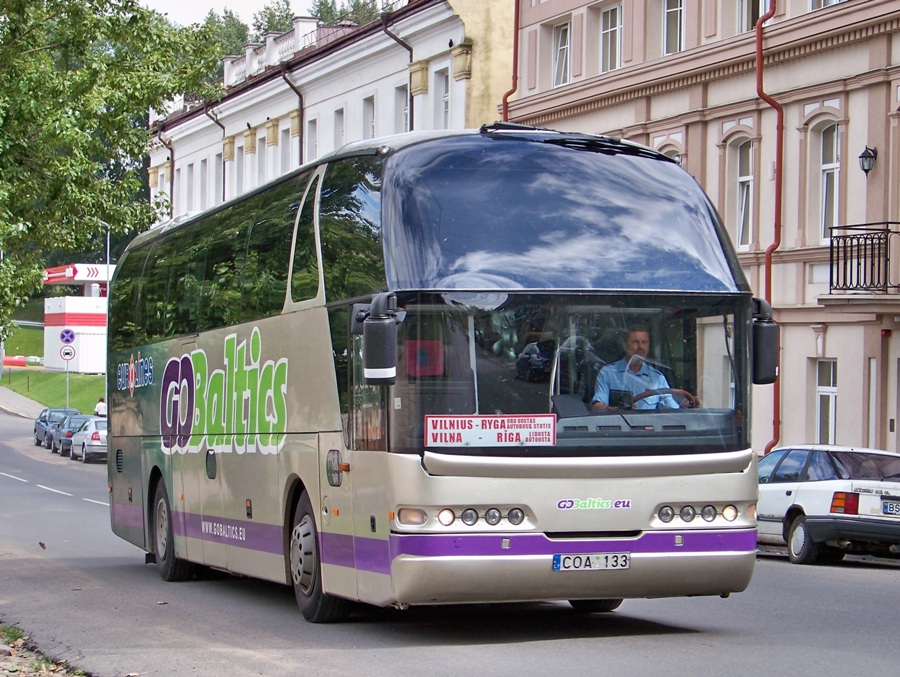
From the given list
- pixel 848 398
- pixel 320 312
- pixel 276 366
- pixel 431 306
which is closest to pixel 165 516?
Result: pixel 276 366

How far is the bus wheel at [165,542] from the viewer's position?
16969mm

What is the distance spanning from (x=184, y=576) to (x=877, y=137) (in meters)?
15.0

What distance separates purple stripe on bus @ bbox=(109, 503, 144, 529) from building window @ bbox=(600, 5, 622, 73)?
1852 cm

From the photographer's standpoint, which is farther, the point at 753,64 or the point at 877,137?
the point at 753,64

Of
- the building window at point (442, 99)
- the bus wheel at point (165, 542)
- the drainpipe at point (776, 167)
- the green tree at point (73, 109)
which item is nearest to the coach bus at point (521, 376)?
the bus wheel at point (165, 542)

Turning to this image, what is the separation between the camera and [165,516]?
684 inches

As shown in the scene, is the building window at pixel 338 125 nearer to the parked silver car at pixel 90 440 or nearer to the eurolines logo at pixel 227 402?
the parked silver car at pixel 90 440

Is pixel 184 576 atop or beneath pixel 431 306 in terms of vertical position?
beneath

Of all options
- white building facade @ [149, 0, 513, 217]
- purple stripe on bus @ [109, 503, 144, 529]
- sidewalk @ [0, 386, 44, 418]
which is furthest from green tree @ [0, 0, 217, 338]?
sidewalk @ [0, 386, 44, 418]

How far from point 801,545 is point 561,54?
1959 cm

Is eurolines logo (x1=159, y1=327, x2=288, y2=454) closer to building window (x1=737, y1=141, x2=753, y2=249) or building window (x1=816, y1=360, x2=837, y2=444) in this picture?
building window (x1=816, y1=360, x2=837, y2=444)

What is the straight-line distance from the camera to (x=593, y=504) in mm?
10445

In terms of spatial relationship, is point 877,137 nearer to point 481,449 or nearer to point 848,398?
point 848,398

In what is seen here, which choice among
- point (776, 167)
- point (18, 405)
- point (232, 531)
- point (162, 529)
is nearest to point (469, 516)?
point (232, 531)
